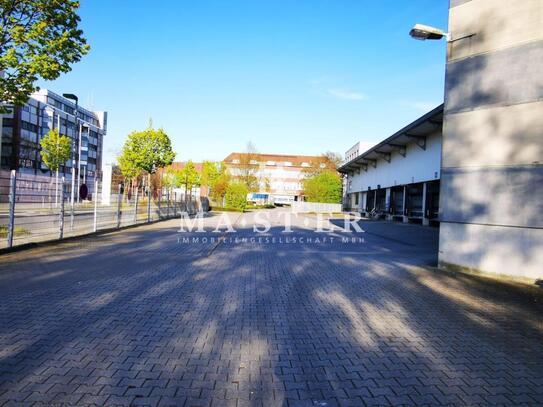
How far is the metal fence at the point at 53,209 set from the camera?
10398mm

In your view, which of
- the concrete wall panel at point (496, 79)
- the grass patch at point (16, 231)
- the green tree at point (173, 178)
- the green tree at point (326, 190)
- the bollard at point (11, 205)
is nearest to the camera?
the concrete wall panel at point (496, 79)

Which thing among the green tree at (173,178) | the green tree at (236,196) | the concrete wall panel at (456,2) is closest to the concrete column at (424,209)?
the concrete wall panel at (456,2)

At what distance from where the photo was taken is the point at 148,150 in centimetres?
3775

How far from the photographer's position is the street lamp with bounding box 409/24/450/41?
361 inches

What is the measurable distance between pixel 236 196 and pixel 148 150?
11269 mm

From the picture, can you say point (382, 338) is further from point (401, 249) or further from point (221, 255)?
point (401, 249)

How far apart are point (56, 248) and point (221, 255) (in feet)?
15.7

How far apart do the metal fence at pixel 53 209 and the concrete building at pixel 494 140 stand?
11.1 m

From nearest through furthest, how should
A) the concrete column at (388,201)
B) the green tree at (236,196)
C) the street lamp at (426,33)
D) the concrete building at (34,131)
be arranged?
1. the street lamp at (426,33)
2. the concrete column at (388,201)
3. the green tree at (236,196)
4. the concrete building at (34,131)

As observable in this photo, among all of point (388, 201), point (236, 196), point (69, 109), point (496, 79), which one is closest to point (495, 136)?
point (496, 79)

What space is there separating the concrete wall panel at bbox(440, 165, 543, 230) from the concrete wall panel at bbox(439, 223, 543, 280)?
178 millimetres

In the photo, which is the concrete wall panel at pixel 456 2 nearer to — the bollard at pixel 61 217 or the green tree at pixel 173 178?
the bollard at pixel 61 217

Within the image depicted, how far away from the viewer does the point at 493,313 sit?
6.01 m

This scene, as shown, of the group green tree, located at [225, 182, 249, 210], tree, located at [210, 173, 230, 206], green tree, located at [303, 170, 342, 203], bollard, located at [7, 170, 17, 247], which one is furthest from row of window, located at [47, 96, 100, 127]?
bollard, located at [7, 170, 17, 247]
